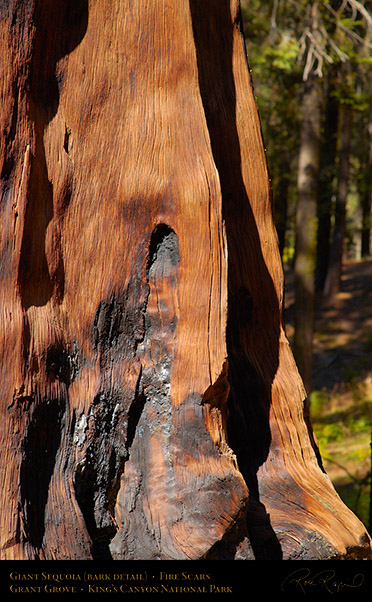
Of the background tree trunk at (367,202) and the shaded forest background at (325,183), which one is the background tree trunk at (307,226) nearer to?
the shaded forest background at (325,183)

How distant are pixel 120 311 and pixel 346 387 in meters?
8.59

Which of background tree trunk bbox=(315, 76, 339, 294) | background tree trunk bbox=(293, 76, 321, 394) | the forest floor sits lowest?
the forest floor

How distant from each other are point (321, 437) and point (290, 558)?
6210 millimetres

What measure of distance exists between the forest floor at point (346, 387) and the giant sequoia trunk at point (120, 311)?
411 cm

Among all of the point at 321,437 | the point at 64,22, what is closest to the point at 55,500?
the point at 64,22

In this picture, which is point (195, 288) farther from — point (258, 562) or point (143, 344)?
point (258, 562)

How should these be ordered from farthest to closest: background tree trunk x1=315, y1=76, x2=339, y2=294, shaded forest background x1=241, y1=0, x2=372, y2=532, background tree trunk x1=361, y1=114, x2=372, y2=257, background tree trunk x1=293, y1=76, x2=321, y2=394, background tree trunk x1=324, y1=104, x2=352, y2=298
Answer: background tree trunk x1=361, y1=114, x2=372, y2=257 < background tree trunk x1=324, y1=104, x2=352, y2=298 < background tree trunk x1=315, y1=76, x2=339, y2=294 < background tree trunk x1=293, y1=76, x2=321, y2=394 < shaded forest background x1=241, y1=0, x2=372, y2=532

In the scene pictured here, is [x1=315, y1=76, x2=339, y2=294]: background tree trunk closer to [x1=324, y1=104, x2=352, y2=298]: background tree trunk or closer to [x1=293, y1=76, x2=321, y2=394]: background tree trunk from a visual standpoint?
[x1=324, y1=104, x2=352, y2=298]: background tree trunk

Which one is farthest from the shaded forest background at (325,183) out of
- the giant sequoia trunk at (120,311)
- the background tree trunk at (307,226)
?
the giant sequoia trunk at (120,311)

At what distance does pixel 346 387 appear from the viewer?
403 inches

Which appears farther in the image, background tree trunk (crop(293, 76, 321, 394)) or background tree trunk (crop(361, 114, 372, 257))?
background tree trunk (crop(361, 114, 372, 257))

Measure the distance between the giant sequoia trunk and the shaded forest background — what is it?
117 inches

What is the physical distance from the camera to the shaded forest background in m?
6.72

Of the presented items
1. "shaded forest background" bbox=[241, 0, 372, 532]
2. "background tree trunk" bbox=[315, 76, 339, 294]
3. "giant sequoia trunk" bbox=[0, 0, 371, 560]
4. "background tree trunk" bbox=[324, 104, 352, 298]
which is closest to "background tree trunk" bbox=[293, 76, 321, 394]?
"shaded forest background" bbox=[241, 0, 372, 532]
